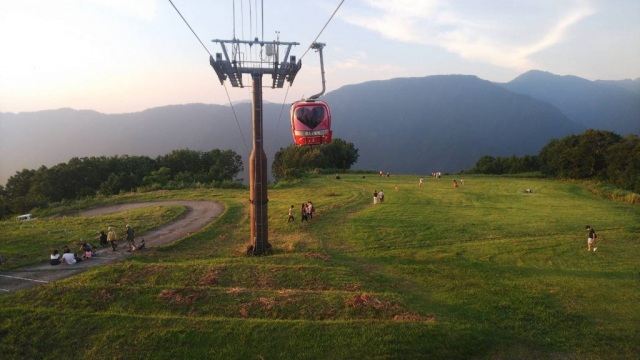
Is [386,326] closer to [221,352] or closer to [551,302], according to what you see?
[221,352]

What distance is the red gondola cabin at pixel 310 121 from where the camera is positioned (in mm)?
23312

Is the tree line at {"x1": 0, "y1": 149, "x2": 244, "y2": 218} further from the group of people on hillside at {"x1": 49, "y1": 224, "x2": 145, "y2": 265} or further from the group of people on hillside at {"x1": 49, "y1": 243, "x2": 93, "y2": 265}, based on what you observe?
the group of people on hillside at {"x1": 49, "y1": 243, "x2": 93, "y2": 265}

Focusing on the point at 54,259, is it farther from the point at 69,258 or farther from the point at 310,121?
the point at 310,121

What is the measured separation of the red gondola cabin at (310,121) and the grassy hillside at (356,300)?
297 inches

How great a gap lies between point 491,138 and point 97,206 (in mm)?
190498

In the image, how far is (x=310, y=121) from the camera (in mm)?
23469

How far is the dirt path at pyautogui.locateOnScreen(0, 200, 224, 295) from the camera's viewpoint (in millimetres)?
18709

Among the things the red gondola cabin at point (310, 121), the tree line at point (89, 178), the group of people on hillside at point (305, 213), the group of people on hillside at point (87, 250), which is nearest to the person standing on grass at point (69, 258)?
the group of people on hillside at point (87, 250)

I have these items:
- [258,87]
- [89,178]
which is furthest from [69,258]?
[89,178]

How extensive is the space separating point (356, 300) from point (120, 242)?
20138mm

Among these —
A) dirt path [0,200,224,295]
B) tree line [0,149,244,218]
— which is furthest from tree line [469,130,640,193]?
tree line [0,149,244,218]

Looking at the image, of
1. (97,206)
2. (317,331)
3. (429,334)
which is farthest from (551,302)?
(97,206)

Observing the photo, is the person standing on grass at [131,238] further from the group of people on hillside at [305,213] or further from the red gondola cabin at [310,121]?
the red gondola cabin at [310,121]

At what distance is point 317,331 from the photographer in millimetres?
13766
